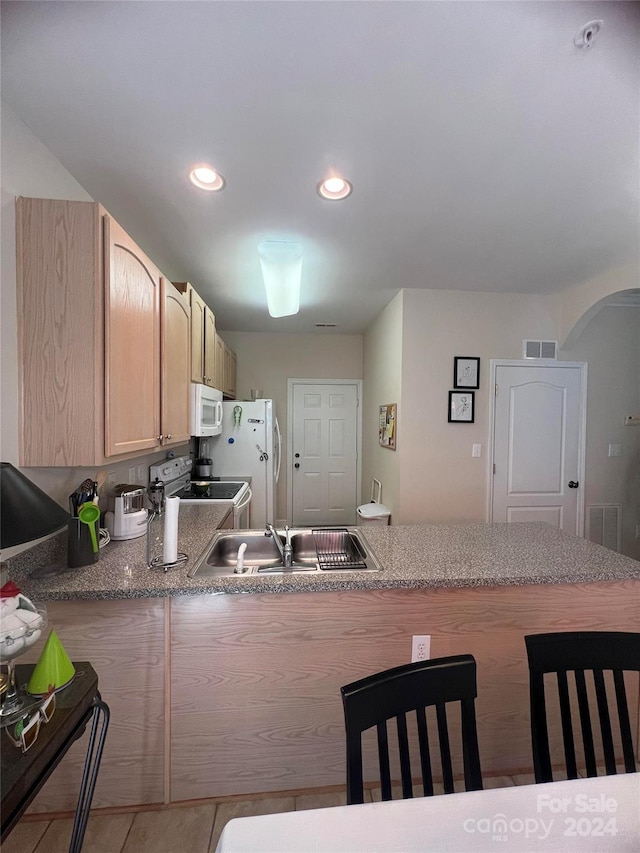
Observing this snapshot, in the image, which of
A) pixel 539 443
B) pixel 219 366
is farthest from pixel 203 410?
pixel 539 443

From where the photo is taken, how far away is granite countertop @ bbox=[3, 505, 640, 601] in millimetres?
1241

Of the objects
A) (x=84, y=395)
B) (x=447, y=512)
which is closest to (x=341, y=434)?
(x=447, y=512)

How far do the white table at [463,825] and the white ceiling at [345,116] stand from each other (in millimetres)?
1788

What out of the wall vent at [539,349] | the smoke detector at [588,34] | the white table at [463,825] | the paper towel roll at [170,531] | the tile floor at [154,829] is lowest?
the tile floor at [154,829]

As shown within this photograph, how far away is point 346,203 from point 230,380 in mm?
2591

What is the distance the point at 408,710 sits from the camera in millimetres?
794

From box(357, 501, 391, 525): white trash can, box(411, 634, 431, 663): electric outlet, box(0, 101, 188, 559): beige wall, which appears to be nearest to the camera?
box(0, 101, 188, 559): beige wall

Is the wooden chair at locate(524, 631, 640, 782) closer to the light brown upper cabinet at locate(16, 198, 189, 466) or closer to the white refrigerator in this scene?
the light brown upper cabinet at locate(16, 198, 189, 466)

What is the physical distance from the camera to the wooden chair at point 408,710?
739 millimetres

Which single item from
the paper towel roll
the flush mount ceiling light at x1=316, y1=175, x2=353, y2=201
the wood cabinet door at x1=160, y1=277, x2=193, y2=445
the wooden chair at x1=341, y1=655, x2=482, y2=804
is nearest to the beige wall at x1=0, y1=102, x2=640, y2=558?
the wood cabinet door at x1=160, y1=277, x2=193, y2=445

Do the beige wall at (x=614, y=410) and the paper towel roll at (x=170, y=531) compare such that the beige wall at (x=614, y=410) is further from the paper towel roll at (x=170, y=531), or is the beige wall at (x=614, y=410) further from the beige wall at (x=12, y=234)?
the beige wall at (x=12, y=234)

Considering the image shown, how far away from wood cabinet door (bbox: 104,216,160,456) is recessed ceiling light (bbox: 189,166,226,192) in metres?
0.41

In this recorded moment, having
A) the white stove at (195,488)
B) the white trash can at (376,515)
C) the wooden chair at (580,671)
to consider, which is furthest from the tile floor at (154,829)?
the white trash can at (376,515)

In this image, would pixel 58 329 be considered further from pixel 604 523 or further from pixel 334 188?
pixel 604 523
